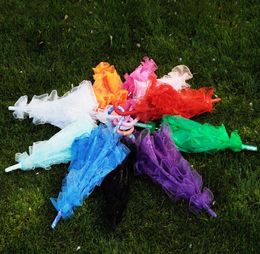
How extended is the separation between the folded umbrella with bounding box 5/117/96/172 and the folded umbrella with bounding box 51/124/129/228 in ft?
0.32

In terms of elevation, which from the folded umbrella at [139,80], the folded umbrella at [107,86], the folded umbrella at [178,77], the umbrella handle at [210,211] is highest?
the folded umbrella at [139,80]

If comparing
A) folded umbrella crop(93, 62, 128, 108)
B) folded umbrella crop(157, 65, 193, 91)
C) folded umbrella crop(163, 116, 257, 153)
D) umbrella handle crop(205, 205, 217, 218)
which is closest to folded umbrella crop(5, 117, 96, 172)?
folded umbrella crop(93, 62, 128, 108)

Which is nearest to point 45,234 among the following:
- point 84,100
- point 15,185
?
point 15,185

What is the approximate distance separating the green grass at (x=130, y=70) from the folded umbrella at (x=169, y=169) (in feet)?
0.25

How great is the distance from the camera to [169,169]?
3.91m

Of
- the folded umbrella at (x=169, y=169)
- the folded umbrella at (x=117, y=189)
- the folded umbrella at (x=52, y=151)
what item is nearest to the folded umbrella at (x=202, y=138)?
the folded umbrella at (x=169, y=169)

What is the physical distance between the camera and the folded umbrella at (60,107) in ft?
14.3

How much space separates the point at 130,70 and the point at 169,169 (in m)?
1.27

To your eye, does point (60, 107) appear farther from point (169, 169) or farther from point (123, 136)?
point (169, 169)

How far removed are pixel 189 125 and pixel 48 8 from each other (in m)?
2.14

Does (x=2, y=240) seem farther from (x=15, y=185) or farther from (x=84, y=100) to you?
(x=84, y=100)

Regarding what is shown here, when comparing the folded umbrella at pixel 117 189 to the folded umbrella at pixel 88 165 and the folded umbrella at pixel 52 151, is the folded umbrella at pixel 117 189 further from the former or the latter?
the folded umbrella at pixel 52 151

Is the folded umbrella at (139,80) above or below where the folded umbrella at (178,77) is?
above

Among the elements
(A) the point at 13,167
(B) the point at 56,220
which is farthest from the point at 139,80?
(B) the point at 56,220
